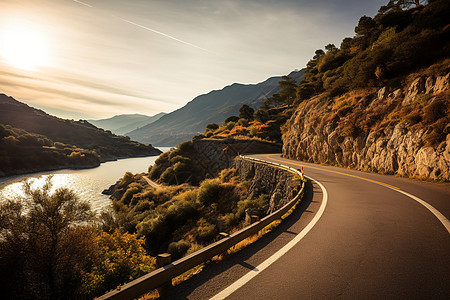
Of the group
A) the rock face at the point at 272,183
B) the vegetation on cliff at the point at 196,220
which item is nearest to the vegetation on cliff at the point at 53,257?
the vegetation on cliff at the point at 196,220

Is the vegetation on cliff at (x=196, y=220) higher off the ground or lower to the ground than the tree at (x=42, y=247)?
lower

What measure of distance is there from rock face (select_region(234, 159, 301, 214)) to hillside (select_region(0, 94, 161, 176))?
324 feet

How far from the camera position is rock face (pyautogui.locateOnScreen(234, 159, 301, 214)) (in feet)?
42.9

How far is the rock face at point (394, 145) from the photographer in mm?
10734

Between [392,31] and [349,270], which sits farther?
[392,31]

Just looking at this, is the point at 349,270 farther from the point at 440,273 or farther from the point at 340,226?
the point at 340,226

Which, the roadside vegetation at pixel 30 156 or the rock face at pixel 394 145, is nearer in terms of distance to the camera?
the rock face at pixel 394 145

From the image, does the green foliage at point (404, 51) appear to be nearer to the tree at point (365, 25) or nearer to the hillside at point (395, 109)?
the hillside at point (395, 109)

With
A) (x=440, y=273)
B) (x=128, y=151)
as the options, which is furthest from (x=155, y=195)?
(x=128, y=151)

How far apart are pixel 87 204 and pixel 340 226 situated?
13911 mm

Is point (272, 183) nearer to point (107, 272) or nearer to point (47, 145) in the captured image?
point (107, 272)

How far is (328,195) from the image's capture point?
360 inches

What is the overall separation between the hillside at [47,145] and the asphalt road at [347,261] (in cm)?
10684

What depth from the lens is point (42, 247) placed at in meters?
9.64
